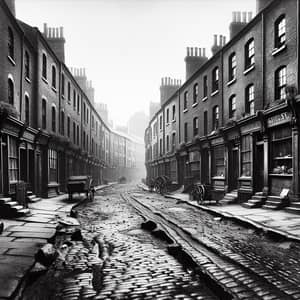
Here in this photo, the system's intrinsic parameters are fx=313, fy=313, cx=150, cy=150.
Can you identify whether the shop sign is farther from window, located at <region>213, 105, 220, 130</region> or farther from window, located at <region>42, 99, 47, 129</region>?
window, located at <region>42, 99, 47, 129</region>

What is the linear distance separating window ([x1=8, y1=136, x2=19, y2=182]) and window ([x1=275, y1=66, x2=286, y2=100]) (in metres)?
11.4

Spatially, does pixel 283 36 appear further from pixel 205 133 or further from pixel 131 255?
pixel 131 255

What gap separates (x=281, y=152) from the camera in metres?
12.8

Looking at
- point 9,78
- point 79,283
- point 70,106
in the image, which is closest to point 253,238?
point 79,283

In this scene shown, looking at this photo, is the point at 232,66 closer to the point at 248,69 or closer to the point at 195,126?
the point at 248,69

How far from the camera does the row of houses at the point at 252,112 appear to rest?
1212cm

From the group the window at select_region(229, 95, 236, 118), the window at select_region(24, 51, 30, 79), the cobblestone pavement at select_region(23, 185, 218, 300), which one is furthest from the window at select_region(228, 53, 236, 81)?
the cobblestone pavement at select_region(23, 185, 218, 300)

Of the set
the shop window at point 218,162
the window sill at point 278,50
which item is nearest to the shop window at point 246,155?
the shop window at point 218,162

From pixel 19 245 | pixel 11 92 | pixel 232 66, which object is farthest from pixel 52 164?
pixel 19 245

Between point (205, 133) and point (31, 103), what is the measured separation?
11115 mm

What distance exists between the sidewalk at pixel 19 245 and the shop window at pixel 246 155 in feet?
30.3

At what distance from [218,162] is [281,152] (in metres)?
6.24

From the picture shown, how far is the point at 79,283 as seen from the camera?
4.57m

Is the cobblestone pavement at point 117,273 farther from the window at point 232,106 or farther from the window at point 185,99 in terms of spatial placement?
the window at point 185,99
